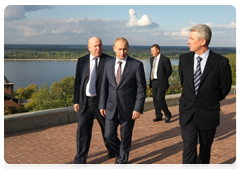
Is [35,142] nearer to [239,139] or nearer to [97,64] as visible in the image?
[97,64]

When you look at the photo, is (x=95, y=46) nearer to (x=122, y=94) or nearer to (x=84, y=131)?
(x=122, y=94)

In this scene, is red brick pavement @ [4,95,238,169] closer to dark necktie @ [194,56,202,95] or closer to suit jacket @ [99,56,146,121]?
suit jacket @ [99,56,146,121]

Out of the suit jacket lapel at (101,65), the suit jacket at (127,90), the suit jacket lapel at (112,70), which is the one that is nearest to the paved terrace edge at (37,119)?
the suit jacket lapel at (101,65)

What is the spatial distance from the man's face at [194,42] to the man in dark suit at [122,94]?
2.65 feet

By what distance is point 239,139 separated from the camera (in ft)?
16.7

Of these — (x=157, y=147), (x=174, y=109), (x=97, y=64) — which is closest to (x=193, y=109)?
(x=97, y=64)

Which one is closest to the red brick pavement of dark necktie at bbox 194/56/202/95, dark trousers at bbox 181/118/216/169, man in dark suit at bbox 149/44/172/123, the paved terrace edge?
the paved terrace edge

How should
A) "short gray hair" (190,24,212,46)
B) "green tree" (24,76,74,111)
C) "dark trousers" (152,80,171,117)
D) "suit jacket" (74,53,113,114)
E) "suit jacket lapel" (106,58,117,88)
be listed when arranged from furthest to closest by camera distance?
"green tree" (24,76,74,111) → "dark trousers" (152,80,171,117) → "suit jacket" (74,53,113,114) → "suit jacket lapel" (106,58,117,88) → "short gray hair" (190,24,212,46)

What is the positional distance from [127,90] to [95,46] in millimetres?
792

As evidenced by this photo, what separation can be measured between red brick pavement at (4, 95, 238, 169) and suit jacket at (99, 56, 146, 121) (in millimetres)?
943

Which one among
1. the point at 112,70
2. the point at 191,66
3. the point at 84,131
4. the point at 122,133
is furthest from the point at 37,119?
the point at 191,66

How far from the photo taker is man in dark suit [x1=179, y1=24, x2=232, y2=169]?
9.39 ft

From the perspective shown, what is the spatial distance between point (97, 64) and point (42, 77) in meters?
118

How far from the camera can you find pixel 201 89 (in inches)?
113
